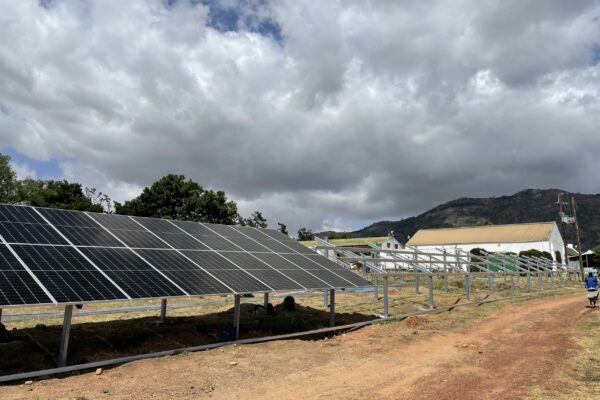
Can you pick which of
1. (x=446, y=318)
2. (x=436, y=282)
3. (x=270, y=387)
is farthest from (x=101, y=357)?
(x=436, y=282)

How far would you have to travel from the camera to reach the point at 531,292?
42.4 meters

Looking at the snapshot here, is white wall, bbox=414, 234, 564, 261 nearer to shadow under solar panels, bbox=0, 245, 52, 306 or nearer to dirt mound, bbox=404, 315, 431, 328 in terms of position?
dirt mound, bbox=404, 315, 431, 328

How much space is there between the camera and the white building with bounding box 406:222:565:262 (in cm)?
7822

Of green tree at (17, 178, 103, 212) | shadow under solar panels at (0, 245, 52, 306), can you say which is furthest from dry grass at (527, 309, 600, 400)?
green tree at (17, 178, 103, 212)

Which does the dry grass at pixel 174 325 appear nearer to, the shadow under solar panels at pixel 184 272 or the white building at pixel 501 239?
the shadow under solar panels at pixel 184 272

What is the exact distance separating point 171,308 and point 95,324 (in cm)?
605

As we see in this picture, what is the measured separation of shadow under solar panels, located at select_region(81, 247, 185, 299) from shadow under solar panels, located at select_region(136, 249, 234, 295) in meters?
0.39

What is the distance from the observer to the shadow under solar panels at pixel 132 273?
1366 cm

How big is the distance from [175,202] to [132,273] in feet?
199

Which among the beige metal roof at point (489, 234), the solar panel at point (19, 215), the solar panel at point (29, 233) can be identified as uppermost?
the beige metal roof at point (489, 234)

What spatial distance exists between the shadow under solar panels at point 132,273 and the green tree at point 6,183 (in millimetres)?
68847

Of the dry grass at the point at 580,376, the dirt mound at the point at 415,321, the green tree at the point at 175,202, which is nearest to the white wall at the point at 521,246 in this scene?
the green tree at the point at 175,202

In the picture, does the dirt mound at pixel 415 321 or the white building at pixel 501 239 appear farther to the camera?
the white building at pixel 501 239

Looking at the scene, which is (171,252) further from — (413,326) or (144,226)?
(413,326)
